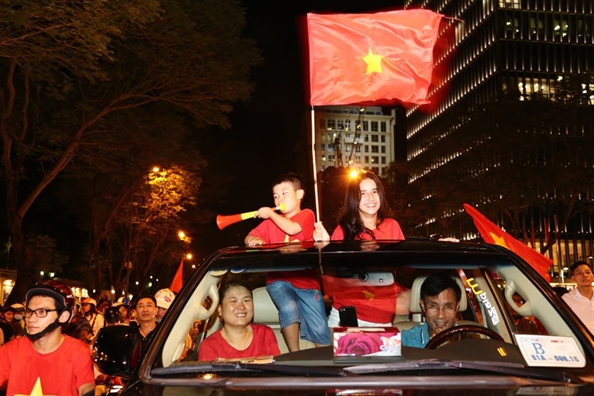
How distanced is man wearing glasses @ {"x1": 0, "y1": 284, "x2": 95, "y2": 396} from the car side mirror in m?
1.47

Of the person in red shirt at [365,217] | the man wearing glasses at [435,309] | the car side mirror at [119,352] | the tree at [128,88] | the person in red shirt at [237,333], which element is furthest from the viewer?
the tree at [128,88]

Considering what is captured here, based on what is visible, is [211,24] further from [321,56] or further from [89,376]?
[89,376]

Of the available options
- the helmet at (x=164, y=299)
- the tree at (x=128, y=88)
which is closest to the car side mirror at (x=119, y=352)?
the helmet at (x=164, y=299)

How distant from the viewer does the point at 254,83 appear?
899 inches

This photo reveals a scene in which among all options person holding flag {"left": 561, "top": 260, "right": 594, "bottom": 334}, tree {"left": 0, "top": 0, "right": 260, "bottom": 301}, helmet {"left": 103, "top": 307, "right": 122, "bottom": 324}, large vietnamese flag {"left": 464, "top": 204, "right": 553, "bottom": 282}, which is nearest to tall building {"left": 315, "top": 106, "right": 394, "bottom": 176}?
tree {"left": 0, "top": 0, "right": 260, "bottom": 301}

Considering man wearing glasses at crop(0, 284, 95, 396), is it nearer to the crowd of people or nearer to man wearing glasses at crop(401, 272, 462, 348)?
the crowd of people

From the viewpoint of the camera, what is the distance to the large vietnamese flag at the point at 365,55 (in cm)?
697

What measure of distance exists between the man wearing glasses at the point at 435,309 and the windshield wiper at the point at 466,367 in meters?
1.59

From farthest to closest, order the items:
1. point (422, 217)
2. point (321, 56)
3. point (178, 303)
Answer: point (422, 217), point (321, 56), point (178, 303)

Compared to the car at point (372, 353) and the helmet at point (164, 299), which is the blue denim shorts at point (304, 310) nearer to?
the car at point (372, 353)

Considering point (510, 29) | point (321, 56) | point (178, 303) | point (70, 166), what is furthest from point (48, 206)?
point (510, 29)

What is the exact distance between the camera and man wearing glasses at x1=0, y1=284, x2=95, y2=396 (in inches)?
190

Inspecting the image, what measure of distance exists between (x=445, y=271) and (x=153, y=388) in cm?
244

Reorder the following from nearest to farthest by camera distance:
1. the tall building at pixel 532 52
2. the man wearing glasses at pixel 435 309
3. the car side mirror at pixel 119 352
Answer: the car side mirror at pixel 119 352, the man wearing glasses at pixel 435 309, the tall building at pixel 532 52
